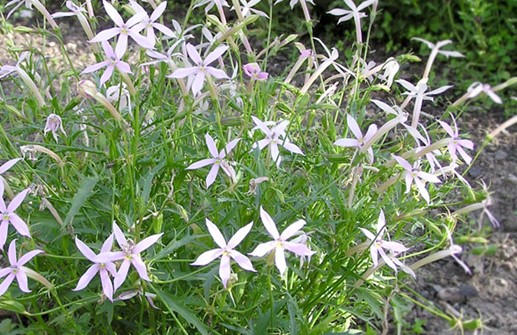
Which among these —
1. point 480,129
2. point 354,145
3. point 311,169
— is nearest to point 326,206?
point 311,169

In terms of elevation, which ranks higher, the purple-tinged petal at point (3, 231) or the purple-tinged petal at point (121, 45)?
the purple-tinged petal at point (121, 45)

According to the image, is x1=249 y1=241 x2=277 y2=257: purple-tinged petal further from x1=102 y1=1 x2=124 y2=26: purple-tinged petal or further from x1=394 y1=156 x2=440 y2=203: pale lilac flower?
x1=102 y1=1 x2=124 y2=26: purple-tinged petal

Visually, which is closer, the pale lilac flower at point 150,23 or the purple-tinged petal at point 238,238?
the purple-tinged petal at point 238,238

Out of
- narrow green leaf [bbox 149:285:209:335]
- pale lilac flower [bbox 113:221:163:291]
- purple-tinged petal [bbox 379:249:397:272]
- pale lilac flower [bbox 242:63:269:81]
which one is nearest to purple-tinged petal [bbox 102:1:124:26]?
pale lilac flower [bbox 242:63:269:81]

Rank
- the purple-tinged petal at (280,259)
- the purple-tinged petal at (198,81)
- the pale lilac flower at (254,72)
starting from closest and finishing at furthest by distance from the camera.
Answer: the purple-tinged petal at (280,259), the purple-tinged petal at (198,81), the pale lilac flower at (254,72)

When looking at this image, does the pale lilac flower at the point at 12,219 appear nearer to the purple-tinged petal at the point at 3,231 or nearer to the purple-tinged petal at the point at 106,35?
the purple-tinged petal at the point at 3,231

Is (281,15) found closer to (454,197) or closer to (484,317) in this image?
(454,197)

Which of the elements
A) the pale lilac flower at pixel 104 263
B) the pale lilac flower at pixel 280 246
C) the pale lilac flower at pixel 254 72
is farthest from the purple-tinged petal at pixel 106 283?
the pale lilac flower at pixel 254 72

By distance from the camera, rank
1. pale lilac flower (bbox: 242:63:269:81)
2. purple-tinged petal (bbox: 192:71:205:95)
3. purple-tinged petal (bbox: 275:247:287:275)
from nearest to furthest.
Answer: purple-tinged petal (bbox: 275:247:287:275) < purple-tinged petal (bbox: 192:71:205:95) < pale lilac flower (bbox: 242:63:269:81)

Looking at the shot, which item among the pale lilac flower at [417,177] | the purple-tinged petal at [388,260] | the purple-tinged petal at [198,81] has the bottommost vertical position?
the purple-tinged petal at [388,260]

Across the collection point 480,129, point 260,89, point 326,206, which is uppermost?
point 260,89

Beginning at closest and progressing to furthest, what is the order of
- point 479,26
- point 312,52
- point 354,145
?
point 354,145 < point 312,52 < point 479,26
